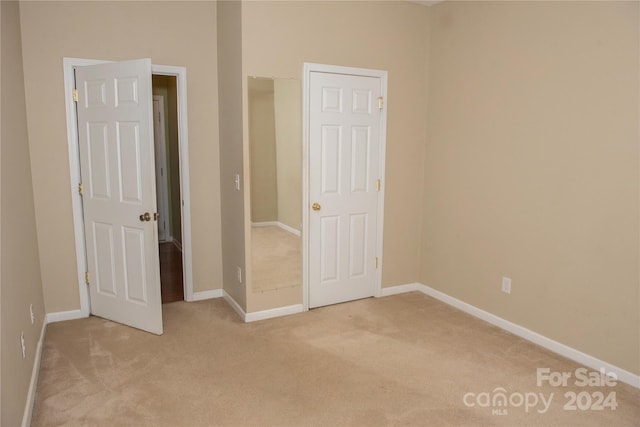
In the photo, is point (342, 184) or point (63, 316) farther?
point (342, 184)

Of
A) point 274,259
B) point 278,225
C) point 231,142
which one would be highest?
point 231,142

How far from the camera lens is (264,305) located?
12.2 ft

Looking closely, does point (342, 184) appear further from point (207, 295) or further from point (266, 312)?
point (207, 295)

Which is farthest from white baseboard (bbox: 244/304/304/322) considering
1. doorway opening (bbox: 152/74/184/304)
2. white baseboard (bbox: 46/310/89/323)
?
doorway opening (bbox: 152/74/184/304)

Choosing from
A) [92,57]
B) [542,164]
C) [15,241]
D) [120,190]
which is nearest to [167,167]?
[92,57]

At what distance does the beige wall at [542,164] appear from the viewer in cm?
272

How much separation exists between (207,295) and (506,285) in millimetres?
2713

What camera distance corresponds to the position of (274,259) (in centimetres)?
374

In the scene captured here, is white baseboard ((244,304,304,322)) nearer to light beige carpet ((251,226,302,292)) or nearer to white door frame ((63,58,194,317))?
light beige carpet ((251,226,302,292))

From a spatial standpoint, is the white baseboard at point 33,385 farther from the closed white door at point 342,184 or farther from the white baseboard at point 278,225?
the closed white door at point 342,184

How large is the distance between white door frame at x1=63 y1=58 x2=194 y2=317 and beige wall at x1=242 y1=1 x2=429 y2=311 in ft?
2.63

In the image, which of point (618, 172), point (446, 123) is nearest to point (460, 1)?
point (446, 123)

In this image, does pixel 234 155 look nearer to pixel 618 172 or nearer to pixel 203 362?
pixel 203 362

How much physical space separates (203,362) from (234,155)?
1685 millimetres
